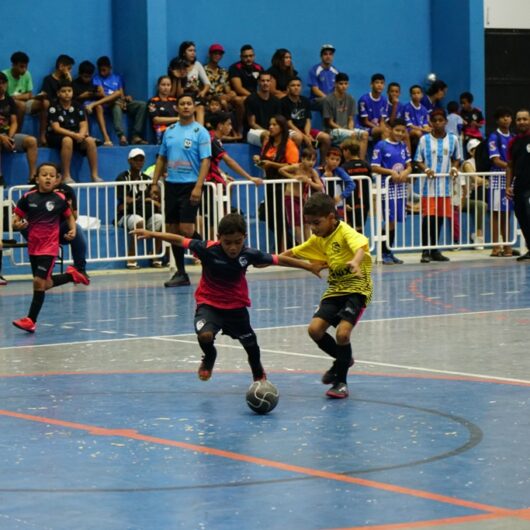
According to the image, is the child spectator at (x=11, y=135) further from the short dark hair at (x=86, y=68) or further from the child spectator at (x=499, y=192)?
the child spectator at (x=499, y=192)

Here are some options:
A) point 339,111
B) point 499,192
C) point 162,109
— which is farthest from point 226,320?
point 339,111

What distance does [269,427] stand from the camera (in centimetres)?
858

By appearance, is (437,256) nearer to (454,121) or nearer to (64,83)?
(454,121)

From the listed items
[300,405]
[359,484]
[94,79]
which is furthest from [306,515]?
[94,79]

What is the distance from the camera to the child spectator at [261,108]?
23809 mm

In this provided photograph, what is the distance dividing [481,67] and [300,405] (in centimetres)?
2060

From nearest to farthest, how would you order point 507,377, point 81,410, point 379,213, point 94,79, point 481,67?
point 81,410 < point 507,377 < point 379,213 < point 94,79 < point 481,67

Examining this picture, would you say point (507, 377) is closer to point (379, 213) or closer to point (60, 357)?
point (60, 357)

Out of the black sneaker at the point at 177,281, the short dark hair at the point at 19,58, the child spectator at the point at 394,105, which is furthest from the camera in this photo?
the child spectator at the point at 394,105

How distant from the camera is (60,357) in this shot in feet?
38.7

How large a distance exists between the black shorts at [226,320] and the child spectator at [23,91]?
12.8 m

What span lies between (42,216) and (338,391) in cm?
528

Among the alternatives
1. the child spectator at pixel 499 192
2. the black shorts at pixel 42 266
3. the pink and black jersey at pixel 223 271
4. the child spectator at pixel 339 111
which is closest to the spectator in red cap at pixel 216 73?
the child spectator at pixel 339 111

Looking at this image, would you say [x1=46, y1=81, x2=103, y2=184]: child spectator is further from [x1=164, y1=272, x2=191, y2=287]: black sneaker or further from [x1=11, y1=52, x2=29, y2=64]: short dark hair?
[x1=164, y1=272, x2=191, y2=287]: black sneaker
